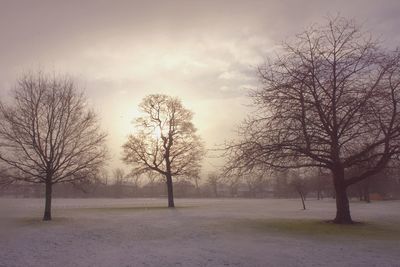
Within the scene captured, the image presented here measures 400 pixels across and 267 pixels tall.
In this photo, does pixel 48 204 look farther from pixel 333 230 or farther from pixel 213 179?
pixel 213 179

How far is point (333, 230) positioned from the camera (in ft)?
76.0

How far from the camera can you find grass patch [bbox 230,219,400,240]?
21.2 metres

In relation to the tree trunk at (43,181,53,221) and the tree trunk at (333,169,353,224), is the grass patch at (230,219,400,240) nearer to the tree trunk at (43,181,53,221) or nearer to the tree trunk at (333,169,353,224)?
the tree trunk at (333,169,353,224)

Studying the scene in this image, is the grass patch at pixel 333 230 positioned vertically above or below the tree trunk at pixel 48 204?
below

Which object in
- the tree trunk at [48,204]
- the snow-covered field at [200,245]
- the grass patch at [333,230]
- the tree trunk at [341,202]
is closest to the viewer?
the snow-covered field at [200,245]

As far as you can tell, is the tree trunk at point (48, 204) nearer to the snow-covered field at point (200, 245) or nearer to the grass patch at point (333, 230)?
the snow-covered field at point (200, 245)

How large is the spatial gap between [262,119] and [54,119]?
57.8ft

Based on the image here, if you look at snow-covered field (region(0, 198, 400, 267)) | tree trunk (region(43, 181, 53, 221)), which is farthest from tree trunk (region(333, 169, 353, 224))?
tree trunk (region(43, 181, 53, 221))

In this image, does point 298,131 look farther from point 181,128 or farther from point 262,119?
point 181,128

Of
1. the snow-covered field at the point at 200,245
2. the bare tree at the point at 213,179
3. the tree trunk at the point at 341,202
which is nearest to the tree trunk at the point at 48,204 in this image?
the snow-covered field at the point at 200,245

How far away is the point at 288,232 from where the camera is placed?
22.6 m

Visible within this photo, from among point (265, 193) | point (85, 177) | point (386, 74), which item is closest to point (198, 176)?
point (85, 177)

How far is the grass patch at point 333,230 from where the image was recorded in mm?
21234

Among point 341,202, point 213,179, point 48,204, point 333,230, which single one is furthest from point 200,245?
point 213,179
